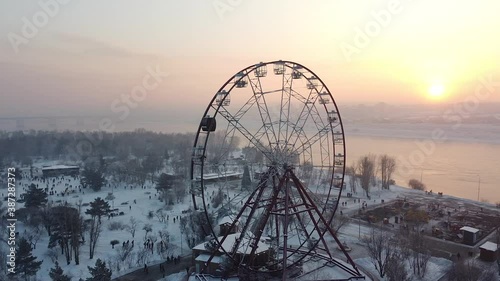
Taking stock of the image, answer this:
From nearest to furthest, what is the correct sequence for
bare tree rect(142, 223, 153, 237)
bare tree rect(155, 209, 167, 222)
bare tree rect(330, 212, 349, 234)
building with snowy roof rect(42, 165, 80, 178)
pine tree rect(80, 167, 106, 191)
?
bare tree rect(330, 212, 349, 234), bare tree rect(142, 223, 153, 237), bare tree rect(155, 209, 167, 222), pine tree rect(80, 167, 106, 191), building with snowy roof rect(42, 165, 80, 178)

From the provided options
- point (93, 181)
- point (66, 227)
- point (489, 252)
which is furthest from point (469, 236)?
point (93, 181)

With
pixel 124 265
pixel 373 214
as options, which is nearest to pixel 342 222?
pixel 373 214

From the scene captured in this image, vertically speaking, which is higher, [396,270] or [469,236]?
[469,236]

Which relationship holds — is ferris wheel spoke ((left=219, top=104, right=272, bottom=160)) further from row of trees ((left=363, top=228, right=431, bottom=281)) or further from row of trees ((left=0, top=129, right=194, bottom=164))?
row of trees ((left=0, top=129, right=194, bottom=164))

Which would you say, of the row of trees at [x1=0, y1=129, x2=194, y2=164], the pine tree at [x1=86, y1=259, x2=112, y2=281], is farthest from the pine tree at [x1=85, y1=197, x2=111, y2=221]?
the row of trees at [x1=0, y1=129, x2=194, y2=164]

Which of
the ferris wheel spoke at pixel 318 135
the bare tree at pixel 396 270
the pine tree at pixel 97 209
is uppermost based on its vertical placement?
the ferris wheel spoke at pixel 318 135

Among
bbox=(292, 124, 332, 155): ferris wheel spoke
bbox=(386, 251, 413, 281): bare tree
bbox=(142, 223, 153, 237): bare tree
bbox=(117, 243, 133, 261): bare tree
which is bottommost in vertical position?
bbox=(117, 243, 133, 261): bare tree

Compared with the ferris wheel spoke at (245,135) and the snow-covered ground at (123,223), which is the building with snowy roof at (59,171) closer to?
the snow-covered ground at (123,223)

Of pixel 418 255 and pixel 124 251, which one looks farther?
pixel 124 251

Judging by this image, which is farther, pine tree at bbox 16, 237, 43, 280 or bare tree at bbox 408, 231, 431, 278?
bare tree at bbox 408, 231, 431, 278

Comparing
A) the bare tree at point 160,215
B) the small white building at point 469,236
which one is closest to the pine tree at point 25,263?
the bare tree at point 160,215

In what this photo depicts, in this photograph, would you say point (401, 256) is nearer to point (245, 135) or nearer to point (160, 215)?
point (245, 135)
